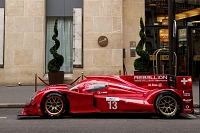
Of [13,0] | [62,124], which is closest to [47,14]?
[13,0]

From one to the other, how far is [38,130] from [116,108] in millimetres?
2250

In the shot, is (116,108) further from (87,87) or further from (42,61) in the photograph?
(42,61)

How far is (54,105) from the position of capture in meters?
8.31

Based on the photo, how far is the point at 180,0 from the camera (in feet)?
62.8

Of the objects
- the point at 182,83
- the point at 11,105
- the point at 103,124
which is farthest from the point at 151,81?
the point at 11,105

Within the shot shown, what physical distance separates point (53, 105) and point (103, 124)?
1.50m

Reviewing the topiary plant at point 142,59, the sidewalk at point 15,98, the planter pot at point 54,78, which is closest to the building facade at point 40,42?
the planter pot at point 54,78

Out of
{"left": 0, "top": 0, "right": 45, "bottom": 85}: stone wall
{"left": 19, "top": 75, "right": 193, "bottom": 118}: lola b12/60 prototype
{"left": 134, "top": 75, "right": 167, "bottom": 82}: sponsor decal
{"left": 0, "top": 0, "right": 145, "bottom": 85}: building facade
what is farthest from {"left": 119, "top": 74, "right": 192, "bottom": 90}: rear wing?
{"left": 0, "top": 0, "right": 45, "bottom": 85}: stone wall

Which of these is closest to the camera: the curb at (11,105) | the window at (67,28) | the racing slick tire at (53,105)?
the racing slick tire at (53,105)

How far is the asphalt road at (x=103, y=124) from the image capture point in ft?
22.7

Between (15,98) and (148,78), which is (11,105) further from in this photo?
(148,78)

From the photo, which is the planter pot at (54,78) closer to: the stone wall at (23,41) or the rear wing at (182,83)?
the stone wall at (23,41)

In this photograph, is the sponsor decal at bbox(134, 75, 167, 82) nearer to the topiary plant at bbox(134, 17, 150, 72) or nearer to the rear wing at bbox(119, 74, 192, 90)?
the rear wing at bbox(119, 74, 192, 90)

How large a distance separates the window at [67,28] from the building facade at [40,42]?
4.7 inches
